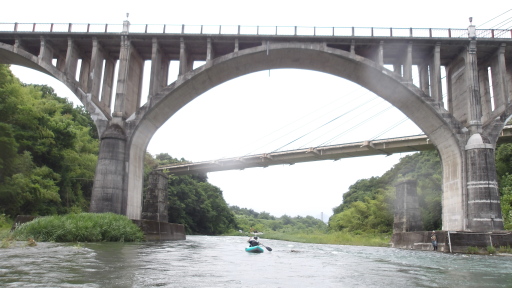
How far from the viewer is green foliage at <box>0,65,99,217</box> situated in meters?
28.3

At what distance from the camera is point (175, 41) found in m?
28.6

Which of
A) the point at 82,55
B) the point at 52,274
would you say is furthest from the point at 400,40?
the point at 52,274

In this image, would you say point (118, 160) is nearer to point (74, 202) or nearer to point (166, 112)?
point (166, 112)

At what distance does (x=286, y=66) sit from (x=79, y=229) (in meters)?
17.7

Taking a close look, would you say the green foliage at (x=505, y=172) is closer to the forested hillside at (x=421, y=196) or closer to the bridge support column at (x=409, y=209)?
the forested hillside at (x=421, y=196)

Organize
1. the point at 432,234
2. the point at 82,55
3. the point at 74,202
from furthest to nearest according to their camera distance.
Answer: the point at 74,202
the point at 82,55
the point at 432,234

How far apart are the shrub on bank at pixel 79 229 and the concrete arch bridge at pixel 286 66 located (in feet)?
10.4

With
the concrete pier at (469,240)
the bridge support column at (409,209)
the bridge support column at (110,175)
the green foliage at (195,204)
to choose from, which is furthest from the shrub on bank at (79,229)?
the green foliage at (195,204)

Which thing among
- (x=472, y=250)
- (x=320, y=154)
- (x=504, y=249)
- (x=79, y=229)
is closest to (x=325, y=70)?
(x=472, y=250)

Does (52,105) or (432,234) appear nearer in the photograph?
(432,234)

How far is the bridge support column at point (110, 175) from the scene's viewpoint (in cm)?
2520

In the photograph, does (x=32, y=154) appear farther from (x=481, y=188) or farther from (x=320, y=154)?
(x=481, y=188)

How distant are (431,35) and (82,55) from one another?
78.2 ft

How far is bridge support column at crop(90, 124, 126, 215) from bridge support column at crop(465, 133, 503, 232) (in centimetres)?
2067
